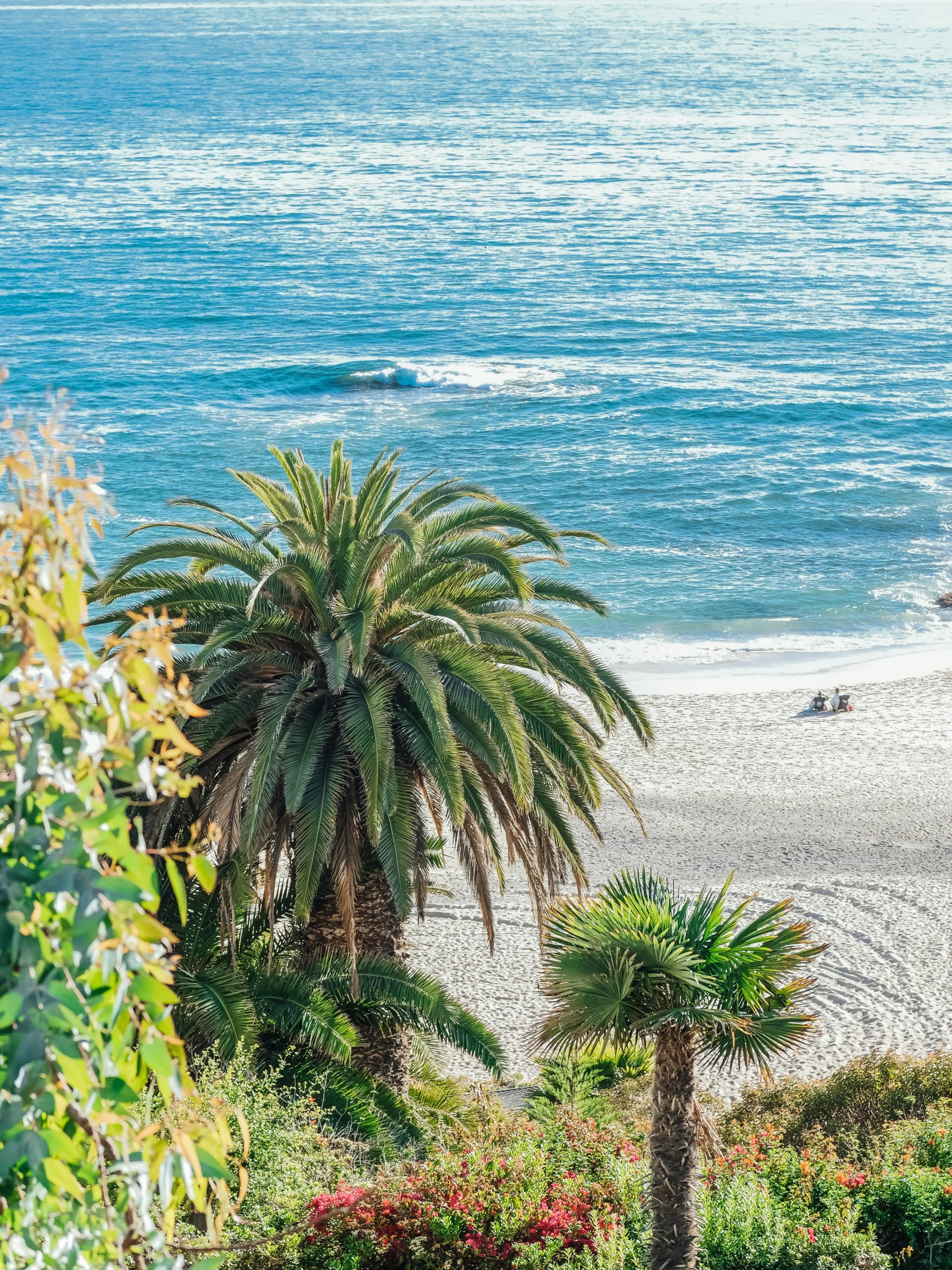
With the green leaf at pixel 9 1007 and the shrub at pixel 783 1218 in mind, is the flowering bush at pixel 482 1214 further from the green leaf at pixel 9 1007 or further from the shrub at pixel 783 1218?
the green leaf at pixel 9 1007

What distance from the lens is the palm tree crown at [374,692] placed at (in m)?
11.1

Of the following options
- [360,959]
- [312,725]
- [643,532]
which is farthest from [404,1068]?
[643,532]

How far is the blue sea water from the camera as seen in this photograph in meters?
41.8

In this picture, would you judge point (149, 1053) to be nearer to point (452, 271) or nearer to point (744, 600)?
point (744, 600)

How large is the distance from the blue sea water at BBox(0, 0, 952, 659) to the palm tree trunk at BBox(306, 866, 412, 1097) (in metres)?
22.4

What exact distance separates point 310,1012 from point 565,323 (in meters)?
53.5

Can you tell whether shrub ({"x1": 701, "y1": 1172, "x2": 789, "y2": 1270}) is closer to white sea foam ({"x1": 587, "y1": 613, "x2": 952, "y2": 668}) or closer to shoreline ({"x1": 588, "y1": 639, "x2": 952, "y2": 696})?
shoreline ({"x1": 588, "y1": 639, "x2": 952, "y2": 696})

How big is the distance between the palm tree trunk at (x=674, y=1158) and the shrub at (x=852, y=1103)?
3.02m

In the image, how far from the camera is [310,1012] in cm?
1150

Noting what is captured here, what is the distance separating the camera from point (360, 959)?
→ 1223 centimetres

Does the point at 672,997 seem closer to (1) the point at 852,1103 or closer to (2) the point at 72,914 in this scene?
(1) the point at 852,1103

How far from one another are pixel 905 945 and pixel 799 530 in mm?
25864

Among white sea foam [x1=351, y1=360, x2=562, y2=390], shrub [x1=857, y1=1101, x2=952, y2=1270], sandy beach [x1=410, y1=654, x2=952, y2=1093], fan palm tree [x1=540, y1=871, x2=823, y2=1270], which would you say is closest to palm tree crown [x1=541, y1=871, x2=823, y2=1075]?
fan palm tree [x1=540, y1=871, x2=823, y2=1270]

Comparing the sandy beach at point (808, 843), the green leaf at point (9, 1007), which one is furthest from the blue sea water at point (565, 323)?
the green leaf at point (9, 1007)
